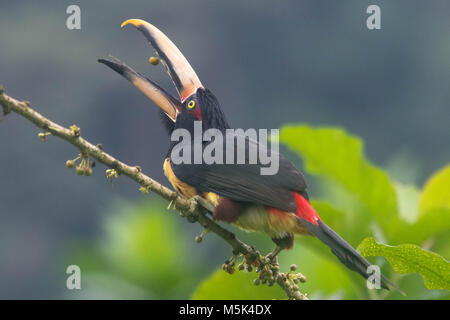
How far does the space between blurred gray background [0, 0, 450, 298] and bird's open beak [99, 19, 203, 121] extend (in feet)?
45.0

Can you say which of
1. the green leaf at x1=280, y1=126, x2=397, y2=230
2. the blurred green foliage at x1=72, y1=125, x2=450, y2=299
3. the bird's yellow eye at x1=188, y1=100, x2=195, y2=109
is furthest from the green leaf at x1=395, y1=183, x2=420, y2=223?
the bird's yellow eye at x1=188, y1=100, x2=195, y2=109

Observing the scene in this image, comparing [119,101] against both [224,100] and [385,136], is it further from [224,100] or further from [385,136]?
[385,136]

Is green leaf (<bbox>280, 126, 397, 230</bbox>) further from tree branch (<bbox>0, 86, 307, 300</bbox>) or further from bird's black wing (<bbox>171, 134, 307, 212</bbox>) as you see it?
tree branch (<bbox>0, 86, 307, 300</bbox>)

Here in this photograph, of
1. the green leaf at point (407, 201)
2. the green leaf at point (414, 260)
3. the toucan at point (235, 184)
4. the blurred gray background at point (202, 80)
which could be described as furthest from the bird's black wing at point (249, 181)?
the blurred gray background at point (202, 80)

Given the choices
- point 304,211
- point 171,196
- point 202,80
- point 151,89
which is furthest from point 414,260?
point 202,80

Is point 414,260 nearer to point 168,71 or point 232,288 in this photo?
point 232,288

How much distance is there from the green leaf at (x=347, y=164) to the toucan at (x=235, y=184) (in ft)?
1.12

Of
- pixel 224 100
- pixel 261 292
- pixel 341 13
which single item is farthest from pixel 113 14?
pixel 261 292

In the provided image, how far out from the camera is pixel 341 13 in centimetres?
2705

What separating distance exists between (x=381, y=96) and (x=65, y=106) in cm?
1096

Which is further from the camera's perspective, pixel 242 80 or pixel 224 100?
pixel 242 80

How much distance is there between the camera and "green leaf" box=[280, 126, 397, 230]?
2490mm

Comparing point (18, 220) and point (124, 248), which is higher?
point (18, 220)

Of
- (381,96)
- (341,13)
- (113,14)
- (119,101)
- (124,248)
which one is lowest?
(124,248)
